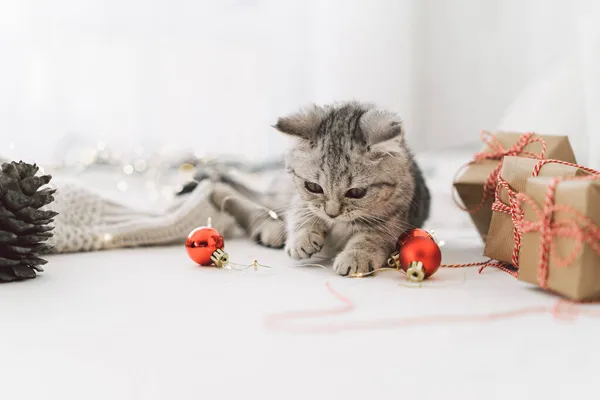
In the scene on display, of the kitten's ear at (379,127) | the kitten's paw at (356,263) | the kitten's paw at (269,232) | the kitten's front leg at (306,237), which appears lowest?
the kitten's paw at (269,232)

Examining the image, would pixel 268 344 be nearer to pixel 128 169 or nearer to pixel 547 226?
pixel 547 226

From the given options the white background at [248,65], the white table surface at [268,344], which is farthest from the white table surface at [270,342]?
the white background at [248,65]

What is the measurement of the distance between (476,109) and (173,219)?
Result: 1.78 meters

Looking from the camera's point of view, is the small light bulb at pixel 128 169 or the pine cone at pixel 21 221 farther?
the small light bulb at pixel 128 169

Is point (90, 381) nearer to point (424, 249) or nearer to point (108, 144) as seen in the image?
point (424, 249)

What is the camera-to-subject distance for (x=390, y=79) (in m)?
2.83

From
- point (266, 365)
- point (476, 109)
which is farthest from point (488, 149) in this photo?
point (476, 109)

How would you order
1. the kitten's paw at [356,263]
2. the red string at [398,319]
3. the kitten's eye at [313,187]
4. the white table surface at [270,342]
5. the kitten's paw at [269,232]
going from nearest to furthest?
Result: the white table surface at [270,342] → the red string at [398,319] → the kitten's paw at [356,263] → the kitten's eye at [313,187] → the kitten's paw at [269,232]

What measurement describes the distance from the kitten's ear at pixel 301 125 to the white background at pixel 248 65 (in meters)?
1.48

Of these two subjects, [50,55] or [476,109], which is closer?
[50,55]

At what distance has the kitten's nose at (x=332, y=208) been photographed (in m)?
1.20

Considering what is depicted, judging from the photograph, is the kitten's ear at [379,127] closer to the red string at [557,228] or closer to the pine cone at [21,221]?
the red string at [557,228]

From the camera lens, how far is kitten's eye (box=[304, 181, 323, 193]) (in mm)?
1246

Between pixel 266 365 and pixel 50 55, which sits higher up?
pixel 50 55
